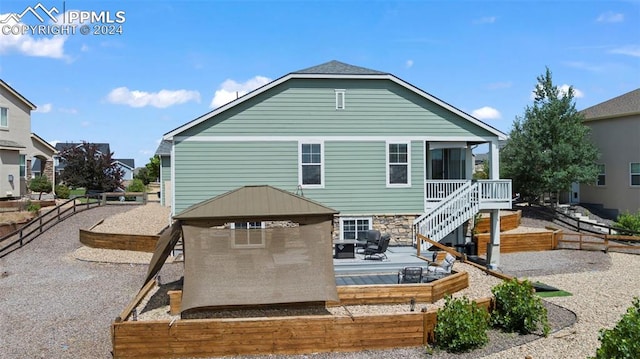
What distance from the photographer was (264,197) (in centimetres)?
1079

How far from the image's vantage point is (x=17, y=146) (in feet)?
99.5

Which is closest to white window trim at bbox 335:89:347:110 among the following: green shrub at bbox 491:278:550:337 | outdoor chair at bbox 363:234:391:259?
outdoor chair at bbox 363:234:391:259

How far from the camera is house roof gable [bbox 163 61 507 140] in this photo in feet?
56.1

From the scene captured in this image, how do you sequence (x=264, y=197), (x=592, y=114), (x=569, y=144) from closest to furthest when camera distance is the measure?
(x=264, y=197), (x=569, y=144), (x=592, y=114)

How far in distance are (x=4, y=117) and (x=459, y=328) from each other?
32445 millimetres

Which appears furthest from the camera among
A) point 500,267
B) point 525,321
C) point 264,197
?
point 500,267

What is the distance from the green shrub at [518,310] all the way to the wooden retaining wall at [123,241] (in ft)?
40.3

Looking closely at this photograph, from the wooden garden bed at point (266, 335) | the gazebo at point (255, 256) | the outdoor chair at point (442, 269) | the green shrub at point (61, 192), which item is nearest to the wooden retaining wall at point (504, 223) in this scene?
the outdoor chair at point (442, 269)

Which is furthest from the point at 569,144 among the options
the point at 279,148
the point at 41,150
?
the point at 41,150

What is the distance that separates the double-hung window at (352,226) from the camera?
18000 mm

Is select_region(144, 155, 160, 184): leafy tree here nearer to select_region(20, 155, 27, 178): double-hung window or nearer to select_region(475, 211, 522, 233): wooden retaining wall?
select_region(20, 155, 27, 178): double-hung window

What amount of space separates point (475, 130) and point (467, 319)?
36.1 feet

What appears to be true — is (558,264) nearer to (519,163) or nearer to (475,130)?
(475,130)

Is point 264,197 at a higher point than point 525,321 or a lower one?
higher
